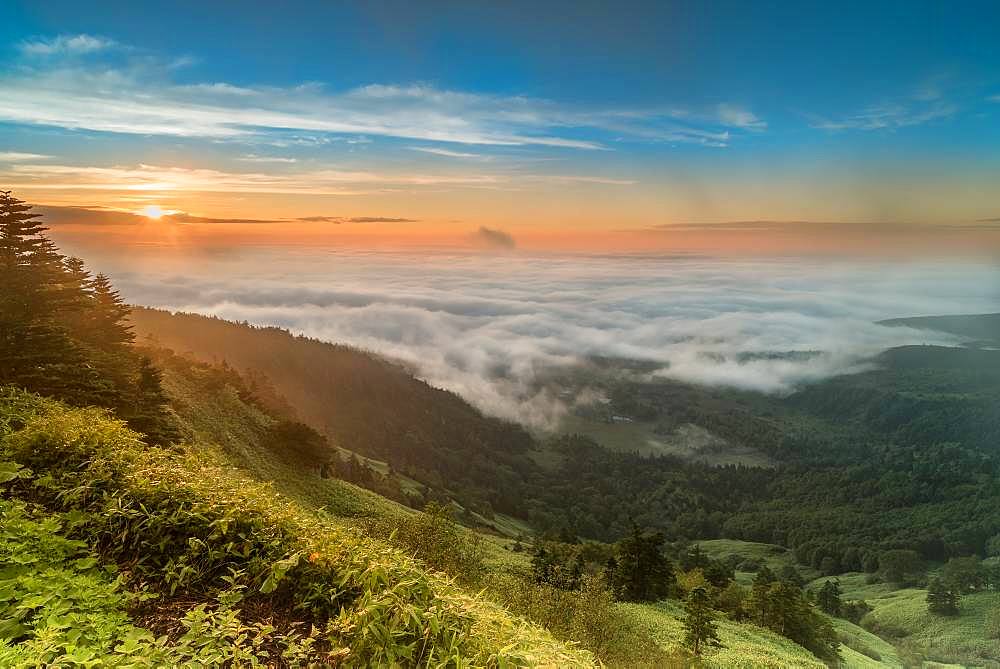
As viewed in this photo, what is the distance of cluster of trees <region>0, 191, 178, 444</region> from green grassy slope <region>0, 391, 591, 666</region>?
19.2 m

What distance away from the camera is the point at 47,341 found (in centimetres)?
2480

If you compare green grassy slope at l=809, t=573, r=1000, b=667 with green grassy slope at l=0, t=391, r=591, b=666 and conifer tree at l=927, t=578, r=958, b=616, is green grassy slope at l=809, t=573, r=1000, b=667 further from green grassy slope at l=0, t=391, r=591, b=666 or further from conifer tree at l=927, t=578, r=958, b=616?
green grassy slope at l=0, t=391, r=591, b=666

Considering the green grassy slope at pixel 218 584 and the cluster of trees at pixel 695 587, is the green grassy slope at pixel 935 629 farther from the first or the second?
A: the green grassy slope at pixel 218 584

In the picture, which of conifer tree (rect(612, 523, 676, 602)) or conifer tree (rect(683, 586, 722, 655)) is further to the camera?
conifer tree (rect(612, 523, 676, 602))

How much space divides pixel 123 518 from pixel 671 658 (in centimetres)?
4075

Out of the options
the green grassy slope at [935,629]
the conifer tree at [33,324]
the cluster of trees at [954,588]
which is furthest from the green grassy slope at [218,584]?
the cluster of trees at [954,588]

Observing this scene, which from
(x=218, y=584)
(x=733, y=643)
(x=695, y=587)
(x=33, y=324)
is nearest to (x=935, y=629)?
(x=695, y=587)

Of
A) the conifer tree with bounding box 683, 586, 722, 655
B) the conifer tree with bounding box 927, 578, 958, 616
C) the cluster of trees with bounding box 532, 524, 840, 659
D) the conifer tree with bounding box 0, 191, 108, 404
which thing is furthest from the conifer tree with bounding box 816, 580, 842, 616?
the conifer tree with bounding box 0, 191, 108, 404

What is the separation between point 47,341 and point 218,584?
2539 cm

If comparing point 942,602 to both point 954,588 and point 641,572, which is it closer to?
point 954,588

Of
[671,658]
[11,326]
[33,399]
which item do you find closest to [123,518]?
[33,399]

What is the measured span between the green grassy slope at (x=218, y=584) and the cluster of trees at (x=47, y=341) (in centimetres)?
1925

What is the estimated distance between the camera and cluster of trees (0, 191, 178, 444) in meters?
23.8

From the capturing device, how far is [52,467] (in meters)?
8.98
